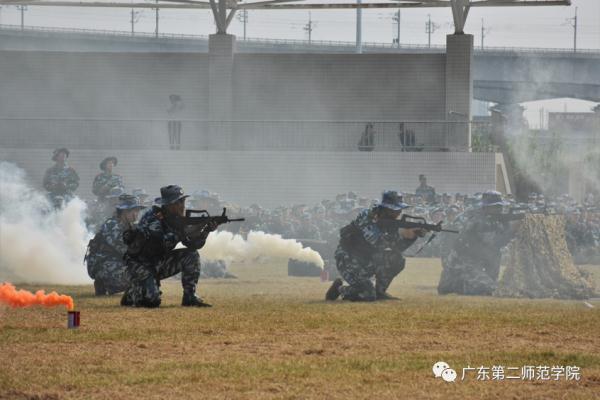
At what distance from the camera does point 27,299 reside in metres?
17.1

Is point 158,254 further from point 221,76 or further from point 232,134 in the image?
point 221,76

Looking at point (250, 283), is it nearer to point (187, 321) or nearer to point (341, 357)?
point (187, 321)

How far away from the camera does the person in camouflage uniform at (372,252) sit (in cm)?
1909

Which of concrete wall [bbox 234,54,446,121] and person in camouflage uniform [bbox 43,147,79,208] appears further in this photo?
concrete wall [bbox 234,54,446,121]

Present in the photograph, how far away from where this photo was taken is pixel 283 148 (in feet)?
135

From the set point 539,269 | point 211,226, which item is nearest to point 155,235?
point 211,226

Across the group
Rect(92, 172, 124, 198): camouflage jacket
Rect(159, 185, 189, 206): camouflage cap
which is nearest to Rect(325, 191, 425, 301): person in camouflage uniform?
Rect(159, 185, 189, 206): camouflage cap

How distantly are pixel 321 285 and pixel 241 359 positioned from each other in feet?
35.2

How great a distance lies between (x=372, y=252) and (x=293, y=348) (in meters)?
6.23

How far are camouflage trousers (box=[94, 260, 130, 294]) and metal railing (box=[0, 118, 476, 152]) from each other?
70.6ft

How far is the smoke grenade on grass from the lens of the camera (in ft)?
83.7

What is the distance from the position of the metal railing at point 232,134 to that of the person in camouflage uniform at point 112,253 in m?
21.0

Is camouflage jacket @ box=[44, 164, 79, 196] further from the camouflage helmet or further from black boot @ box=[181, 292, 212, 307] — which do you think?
black boot @ box=[181, 292, 212, 307]

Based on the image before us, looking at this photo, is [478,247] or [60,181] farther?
[60,181]
